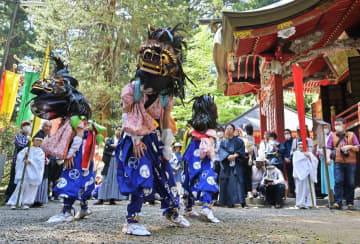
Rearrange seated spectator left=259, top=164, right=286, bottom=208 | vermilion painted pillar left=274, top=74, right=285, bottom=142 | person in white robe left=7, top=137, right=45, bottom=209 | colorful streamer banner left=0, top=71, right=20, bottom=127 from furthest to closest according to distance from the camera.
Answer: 1. colorful streamer banner left=0, top=71, right=20, bottom=127
2. vermilion painted pillar left=274, top=74, right=285, bottom=142
3. seated spectator left=259, top=164, right=286, bottom=208
4. person in white robe left=7, top=137, right=45, bottom=209

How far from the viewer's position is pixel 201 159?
473 cm

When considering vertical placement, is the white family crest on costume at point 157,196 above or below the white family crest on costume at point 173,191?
below

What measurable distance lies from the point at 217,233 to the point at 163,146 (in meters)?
1.09

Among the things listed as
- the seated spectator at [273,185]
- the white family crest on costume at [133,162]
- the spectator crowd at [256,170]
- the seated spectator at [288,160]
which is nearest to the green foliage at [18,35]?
the spectator crowd at [256,170]

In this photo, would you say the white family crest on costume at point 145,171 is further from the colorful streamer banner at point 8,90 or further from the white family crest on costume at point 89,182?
the colorful streamer banner at point 8,90

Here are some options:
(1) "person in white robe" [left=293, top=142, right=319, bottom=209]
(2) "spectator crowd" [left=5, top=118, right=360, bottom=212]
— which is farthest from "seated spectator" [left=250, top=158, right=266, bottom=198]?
(1) "person in white robe" [left=293, top=142, right=319, bottom=209]

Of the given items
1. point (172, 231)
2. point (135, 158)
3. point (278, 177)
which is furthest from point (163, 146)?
point (278, 177)

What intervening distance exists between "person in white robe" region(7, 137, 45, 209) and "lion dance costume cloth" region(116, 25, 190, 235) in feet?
12.7

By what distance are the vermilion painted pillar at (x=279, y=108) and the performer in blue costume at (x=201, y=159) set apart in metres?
4.60

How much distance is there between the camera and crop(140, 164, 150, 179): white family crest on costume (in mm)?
3150

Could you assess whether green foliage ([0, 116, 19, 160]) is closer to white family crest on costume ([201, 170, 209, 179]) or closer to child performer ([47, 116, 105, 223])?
child performer ([47, 116, 105, 223])

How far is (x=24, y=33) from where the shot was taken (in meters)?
24.8

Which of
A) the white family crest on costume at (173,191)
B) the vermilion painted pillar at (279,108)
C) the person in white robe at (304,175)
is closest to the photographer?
the white family crest on costume at (173,191)

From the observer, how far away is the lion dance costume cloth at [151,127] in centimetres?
318
